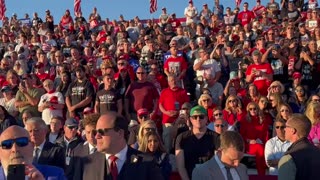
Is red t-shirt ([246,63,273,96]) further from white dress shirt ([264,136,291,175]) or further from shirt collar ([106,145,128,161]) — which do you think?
shirt collar ([106,145,128,161])

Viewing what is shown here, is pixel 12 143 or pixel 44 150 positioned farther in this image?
pixel 44 150

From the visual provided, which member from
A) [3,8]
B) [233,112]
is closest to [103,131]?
[233,112]

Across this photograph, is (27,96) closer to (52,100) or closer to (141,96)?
(52,100)

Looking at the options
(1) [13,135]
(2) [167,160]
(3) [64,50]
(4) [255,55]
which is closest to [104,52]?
(3) [64,50]

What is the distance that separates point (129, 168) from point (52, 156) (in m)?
2.46

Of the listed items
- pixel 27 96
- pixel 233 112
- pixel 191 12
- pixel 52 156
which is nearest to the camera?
pixel 52 156

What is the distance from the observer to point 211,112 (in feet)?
33.2

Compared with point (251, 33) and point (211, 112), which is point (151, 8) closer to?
point (251, 33)

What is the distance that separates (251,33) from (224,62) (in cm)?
310

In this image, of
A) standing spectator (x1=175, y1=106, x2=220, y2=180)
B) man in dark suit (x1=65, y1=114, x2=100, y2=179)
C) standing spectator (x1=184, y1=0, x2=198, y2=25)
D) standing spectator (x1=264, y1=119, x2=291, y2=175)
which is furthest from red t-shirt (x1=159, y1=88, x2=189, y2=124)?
standing spectator (x1=184, y1=0, x2=198, y2=25)

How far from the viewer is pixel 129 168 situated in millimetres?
4625

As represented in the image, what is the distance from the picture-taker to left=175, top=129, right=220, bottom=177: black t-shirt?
7.72 meters

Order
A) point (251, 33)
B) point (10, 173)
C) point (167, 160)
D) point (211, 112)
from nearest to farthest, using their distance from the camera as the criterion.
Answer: point (10, 173) < point (167, 160) < point (211, 112) < point (251, 33)

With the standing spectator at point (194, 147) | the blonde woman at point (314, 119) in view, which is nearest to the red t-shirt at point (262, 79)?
the blonde woman at point (314, 119)
